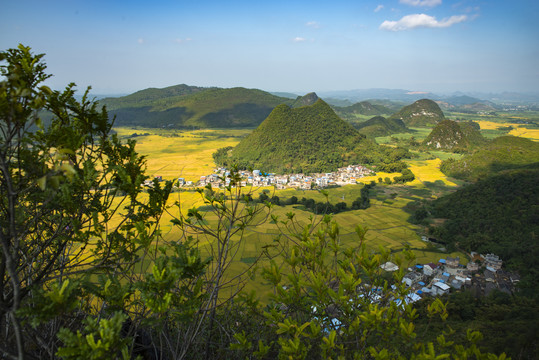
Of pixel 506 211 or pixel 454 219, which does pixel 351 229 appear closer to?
pixel 454 219

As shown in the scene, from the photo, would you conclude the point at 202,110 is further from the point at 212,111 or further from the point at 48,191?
the point at 48,191

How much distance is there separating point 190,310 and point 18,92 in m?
1.92

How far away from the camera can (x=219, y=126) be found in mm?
117750

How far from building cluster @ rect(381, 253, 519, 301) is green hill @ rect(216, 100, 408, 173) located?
111 feet

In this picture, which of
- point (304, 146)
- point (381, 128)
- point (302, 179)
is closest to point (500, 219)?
point (302, 179)

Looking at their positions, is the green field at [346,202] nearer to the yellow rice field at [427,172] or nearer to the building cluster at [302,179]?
the yellow rice field at [427,172]

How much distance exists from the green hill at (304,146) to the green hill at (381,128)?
101ft

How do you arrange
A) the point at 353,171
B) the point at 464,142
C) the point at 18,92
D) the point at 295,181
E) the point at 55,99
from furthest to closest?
the point at 464,142
the point at 353,171
the point at 295,181
the point at 55,99
the point at 18,92

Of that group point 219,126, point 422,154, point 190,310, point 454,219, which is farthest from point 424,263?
point 219,126

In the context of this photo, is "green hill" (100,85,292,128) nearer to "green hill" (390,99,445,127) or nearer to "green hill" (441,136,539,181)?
"green hill" (390,99,445,127)

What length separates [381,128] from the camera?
101 m

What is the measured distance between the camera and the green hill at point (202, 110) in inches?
4779

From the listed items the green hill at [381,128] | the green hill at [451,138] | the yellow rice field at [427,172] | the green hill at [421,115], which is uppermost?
the green hill at [421,115]

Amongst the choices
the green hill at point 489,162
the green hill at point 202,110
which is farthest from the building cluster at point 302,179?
the green hill at point 202,110
